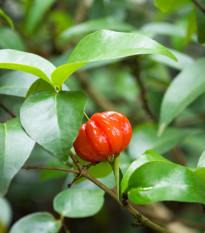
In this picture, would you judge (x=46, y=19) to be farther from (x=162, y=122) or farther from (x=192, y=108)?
(x=162, y=122)

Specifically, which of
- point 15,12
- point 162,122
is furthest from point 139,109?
point 162,122

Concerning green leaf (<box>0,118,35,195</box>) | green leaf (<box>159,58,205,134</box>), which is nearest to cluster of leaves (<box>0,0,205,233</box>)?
green leaf (<box>0,118,35,195</box>)

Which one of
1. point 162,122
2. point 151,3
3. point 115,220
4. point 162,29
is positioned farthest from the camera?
point 151,3

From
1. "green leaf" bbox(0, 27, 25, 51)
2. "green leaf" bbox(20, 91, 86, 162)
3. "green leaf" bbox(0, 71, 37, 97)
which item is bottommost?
"green leaf" bbox(0, 27, 25, 51)

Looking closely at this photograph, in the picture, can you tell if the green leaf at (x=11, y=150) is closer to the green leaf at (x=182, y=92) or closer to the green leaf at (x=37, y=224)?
the green leaf at (x=37, y=224)

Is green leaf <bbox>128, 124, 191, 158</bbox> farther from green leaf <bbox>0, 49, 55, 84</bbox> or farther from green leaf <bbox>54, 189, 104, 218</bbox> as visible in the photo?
green leaf <bbox>0, 49, 55, 84</bbox>

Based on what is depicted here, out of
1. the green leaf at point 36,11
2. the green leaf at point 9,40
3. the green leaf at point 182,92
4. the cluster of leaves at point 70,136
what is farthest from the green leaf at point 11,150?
the green leaf at point 36,11
